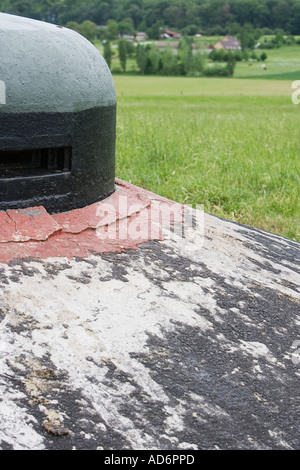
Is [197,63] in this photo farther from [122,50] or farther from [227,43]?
[227,43]

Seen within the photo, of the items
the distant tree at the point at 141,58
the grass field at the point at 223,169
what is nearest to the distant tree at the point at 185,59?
the distant tree at the point at 141,58

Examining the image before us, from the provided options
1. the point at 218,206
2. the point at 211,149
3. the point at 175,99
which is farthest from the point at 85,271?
the point at 175,99

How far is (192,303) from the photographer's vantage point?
94.3 inches

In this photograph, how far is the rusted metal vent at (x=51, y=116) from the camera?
241 cm

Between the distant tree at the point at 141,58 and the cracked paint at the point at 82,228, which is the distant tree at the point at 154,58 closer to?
the distant tree at the point at 141,58

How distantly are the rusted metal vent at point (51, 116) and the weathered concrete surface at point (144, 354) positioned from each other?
346 mm

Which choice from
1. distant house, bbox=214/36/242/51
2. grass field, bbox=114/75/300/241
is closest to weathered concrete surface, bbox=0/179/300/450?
grass field, bbox=114/75/300/241

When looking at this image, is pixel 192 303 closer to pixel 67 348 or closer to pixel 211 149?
pixel 67 348

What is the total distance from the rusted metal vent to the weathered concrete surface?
1.14 ft

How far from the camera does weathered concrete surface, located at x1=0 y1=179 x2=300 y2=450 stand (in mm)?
1775

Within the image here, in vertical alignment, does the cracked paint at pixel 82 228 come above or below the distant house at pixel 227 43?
below

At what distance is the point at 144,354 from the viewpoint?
6.72ft

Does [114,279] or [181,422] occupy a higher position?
[114,279]

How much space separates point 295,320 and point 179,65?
40.5m
